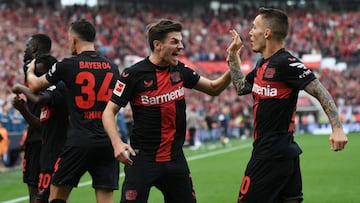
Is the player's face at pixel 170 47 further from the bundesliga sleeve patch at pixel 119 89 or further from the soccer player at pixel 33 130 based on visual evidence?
the soccer player at pixel 33 130

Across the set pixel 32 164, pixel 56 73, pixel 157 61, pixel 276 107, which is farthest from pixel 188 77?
pixel 32 164

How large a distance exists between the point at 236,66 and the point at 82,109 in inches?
69.0

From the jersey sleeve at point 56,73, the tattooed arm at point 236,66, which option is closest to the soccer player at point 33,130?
the jersey sleeve at point 56,73

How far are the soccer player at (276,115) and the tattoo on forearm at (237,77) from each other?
316mm

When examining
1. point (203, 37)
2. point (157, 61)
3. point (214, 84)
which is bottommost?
point (214, 84)

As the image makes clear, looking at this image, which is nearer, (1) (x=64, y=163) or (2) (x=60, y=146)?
(1) (x=64, y=163)

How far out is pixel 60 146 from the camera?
852 centimetres

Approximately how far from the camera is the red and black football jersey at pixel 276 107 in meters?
6.70

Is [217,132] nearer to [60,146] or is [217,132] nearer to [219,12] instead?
[219,12]

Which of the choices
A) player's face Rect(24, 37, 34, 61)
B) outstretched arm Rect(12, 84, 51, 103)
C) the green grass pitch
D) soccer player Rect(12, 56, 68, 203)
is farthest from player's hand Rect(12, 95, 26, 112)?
the green grass pitch

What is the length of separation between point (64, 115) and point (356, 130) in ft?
121

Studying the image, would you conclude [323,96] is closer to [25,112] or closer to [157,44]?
[157,44]

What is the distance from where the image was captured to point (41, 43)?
8.72m

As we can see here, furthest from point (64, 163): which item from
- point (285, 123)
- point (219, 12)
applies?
point (219, 12)
